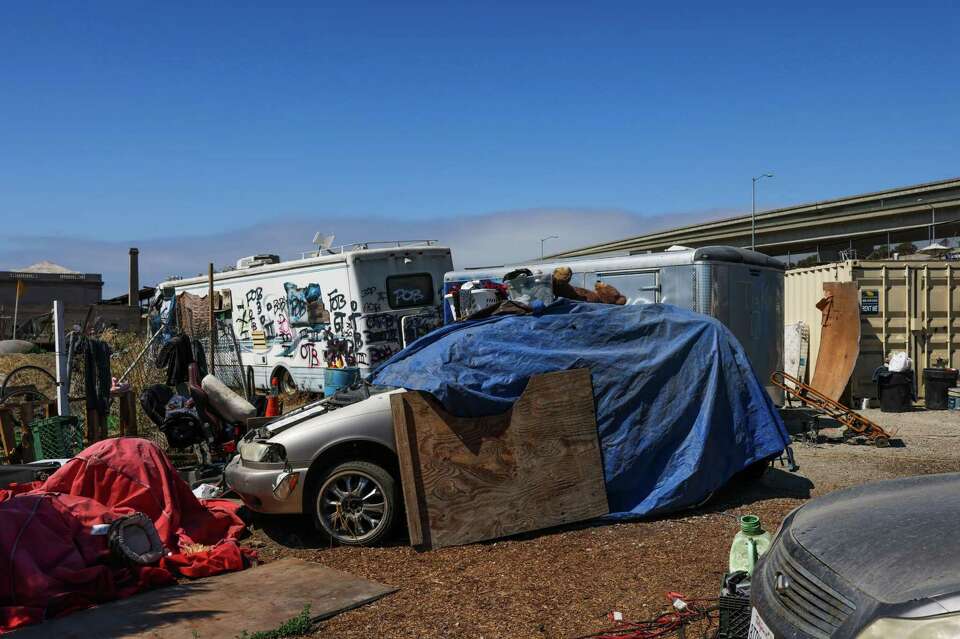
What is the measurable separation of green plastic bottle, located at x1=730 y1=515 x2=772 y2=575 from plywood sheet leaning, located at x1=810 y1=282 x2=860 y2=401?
34.2ft

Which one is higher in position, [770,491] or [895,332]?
[895,332]

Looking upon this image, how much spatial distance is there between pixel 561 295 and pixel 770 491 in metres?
2.77

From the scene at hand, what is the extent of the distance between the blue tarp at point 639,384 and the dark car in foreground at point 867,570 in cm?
305

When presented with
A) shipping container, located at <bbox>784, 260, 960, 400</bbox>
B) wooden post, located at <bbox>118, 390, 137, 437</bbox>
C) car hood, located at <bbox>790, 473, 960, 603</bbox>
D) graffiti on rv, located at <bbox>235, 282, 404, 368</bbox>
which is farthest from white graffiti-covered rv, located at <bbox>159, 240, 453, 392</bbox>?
car hood, located at <bbox>790, 473, 960, 603</bbox>

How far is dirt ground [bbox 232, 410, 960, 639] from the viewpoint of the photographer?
4910 millimetres

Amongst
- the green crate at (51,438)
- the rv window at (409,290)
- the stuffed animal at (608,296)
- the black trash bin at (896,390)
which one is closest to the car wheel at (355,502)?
the stuffed animal at (608,296)

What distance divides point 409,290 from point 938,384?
914 cm

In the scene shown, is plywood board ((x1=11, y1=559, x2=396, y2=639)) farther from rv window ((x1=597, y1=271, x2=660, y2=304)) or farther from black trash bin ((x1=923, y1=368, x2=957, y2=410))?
black trash bin ((x1=923, y1=368, x2=957, y2=410))

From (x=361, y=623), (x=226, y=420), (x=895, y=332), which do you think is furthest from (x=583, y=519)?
(x=895, y=332)

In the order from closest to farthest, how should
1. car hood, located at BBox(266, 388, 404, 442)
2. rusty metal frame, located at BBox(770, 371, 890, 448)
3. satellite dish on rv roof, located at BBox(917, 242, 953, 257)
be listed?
car hood, located at BBox(266, 388, 404, 442) < rusty metal frame, located at BBox(770, 371, 890, 448) < satellite dish on rv roof, located at BBox(917, 242, 953, 257)

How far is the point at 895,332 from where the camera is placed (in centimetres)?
1522

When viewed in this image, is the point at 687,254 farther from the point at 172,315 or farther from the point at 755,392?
the point at 172,315

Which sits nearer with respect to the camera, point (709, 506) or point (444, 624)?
point (444, 624)

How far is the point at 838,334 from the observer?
14570 mm
